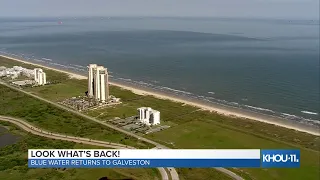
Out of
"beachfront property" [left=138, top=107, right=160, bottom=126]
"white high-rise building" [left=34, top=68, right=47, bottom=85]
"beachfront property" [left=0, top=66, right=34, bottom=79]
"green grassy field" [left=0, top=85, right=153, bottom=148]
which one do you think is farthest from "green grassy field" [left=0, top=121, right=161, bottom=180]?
"beachfront property" [left=0, top=66, right=34, bottom=79]

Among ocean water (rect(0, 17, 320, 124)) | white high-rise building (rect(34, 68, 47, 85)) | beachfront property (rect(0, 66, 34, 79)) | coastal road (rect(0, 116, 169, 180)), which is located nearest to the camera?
coastal road (rect(0, 116, 169, 180))

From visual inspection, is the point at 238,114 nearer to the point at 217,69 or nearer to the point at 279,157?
the point at 279,157

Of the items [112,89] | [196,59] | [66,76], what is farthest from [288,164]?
[196,59]

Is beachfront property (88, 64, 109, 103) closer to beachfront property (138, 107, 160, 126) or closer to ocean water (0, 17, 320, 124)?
beachfront property (138, 107, 160, 126)

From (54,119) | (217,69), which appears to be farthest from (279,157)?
(217,69)

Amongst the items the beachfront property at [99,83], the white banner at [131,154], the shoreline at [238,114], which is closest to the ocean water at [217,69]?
the shoreline at [238,114]

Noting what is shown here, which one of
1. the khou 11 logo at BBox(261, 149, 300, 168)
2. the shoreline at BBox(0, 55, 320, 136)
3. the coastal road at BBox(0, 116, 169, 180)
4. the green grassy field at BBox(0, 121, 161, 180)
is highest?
the khou 11 logo at BBox(261, 149, 300, 168)

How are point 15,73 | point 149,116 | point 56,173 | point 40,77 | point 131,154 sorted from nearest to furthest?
point 131,154 → point 56,173 → point 149,116 → point 40,77 → point 15,73
